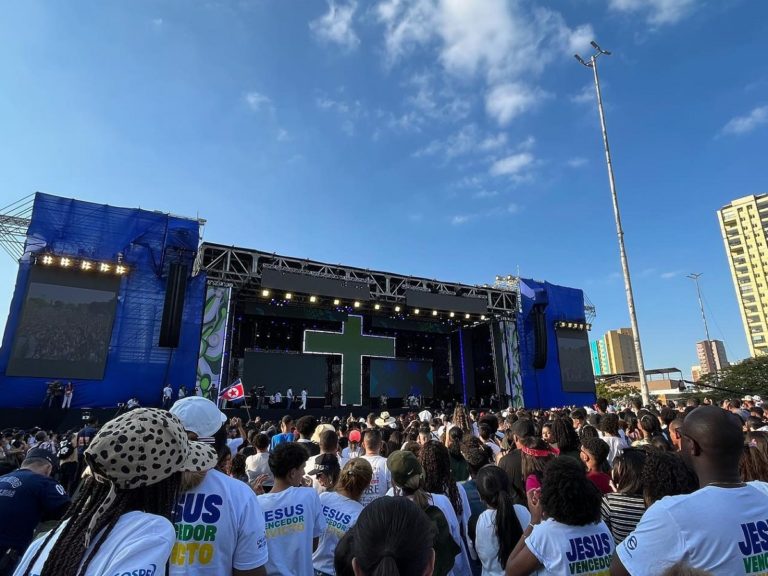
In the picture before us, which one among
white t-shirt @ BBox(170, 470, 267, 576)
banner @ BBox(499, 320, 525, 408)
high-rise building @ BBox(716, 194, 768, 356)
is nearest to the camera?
white t-shirt @ BBox(170, 470, 267, 576)

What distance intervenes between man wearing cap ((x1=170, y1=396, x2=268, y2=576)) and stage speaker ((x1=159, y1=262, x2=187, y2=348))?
13.9 metres

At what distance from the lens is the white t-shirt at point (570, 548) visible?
72.0 inches

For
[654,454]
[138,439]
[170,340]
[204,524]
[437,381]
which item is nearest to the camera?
[138,439]

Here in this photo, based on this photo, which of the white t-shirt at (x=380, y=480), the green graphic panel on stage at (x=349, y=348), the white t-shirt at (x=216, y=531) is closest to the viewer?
the white t-shirt at (x=216, y=531)

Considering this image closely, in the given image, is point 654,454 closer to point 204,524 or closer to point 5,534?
point 204,524

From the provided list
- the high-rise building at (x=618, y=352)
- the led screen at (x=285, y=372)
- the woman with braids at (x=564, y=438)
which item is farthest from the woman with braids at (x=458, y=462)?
the high-rise building at (x=618, y=352)

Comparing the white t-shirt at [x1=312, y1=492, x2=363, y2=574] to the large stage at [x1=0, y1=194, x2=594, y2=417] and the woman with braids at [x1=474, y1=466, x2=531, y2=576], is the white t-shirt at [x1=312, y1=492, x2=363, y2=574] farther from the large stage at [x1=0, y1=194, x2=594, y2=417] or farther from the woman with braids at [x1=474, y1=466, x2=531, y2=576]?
the large stage at [x1=0, y1=194, x2=594, y2=417]

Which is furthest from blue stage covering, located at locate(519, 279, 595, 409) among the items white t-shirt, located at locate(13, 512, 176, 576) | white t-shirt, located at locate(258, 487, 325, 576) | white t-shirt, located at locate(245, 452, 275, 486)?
white t-shirt, located at locate(13, 512, 176, 576)

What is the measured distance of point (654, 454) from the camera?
85.0 inches

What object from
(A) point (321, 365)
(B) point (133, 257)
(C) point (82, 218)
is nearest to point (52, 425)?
(B) point (133, 257)

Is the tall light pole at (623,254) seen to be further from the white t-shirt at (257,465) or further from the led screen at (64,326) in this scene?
the led screen at (64,326)

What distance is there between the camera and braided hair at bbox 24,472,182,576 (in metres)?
1.07

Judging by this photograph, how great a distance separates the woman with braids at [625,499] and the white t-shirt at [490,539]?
16.4 inches

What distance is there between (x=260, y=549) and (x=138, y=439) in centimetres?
86
